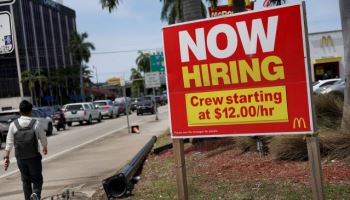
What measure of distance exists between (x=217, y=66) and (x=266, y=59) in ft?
1.78

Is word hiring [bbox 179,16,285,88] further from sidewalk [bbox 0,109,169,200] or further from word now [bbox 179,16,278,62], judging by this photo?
sidewalk [bbox 0,109,169,200]

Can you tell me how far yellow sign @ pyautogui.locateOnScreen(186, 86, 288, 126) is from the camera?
4938mm

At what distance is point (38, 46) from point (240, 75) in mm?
97629

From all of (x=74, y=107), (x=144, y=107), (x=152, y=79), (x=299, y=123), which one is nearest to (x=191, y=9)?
(x=299, y=123)

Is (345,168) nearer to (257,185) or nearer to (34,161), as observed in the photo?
(257,185)

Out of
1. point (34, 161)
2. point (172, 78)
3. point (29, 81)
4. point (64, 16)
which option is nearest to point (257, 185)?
point (172, 78)

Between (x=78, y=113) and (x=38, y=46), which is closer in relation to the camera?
(x=78, y=113)

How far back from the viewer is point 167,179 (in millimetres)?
8867

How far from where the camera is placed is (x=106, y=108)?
43969 millimetres

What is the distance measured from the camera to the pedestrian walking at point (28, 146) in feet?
23.9

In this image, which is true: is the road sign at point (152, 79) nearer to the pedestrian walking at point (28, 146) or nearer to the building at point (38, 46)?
the pedestrian walking at point (28, 146)

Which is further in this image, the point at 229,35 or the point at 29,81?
the point at 29,81

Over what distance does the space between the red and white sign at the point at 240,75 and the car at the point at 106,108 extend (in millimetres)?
37751

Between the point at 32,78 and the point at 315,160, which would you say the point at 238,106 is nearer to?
the point at 315,160
